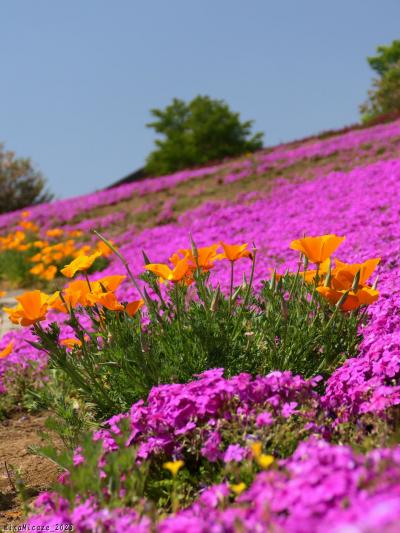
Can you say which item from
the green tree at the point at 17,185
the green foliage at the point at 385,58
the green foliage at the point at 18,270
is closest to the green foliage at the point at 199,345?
the green foliage at the point at 18,270

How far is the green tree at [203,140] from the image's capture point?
129 feet

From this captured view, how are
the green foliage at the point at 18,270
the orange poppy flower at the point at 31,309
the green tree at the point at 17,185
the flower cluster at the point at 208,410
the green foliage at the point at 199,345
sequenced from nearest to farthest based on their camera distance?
the flower cluster at the point at 208,410 → the orange poppy flower at the point at 31,309 → the green foliage at the point at 199,345 → the green foliage at the point at 18,270 → the green tree at the point at 17,185

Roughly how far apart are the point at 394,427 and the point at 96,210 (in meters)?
17.4

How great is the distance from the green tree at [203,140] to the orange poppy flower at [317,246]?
35.2 metres

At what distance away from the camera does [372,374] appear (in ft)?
11.0

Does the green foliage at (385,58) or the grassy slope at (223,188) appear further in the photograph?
the green foliage at (385,58)

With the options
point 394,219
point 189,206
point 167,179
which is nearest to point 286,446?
point 394,219

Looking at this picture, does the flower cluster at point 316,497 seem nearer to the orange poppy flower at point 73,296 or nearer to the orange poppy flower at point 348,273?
the orange poppy flower at point 348,273

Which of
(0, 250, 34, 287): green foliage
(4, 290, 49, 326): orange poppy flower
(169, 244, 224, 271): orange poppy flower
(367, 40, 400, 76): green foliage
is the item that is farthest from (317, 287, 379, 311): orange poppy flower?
(367, 40, 400, 76): green foliage

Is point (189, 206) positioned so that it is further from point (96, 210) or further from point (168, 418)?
point (168, 418)

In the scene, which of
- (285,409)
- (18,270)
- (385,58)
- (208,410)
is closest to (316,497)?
(285,409)

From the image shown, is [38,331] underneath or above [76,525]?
above

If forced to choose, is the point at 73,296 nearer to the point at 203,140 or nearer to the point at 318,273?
the point at 318,273

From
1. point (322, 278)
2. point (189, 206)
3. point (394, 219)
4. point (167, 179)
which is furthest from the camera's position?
point (167, 179)
